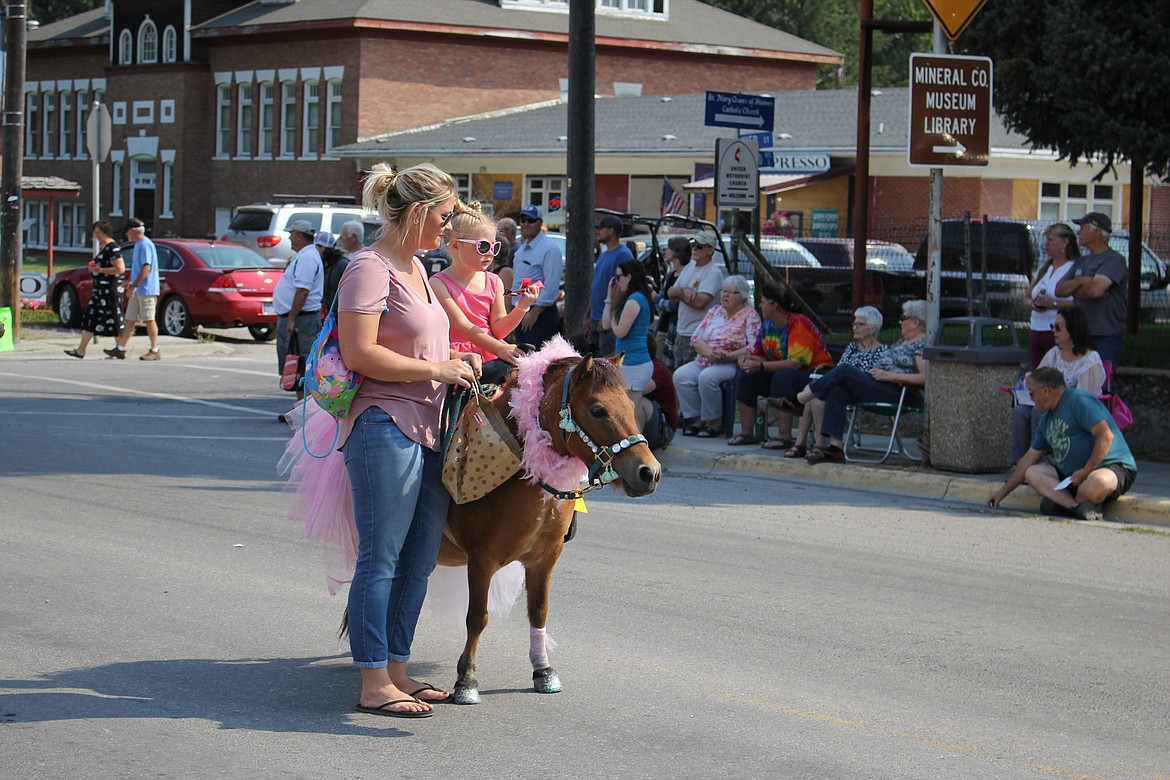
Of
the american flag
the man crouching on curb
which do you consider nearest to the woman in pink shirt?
the man crouching on curb

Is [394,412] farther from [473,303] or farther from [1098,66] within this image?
[1098,66]

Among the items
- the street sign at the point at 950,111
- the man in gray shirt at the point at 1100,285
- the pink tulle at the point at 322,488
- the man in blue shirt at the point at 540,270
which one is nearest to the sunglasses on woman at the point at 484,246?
the pink tulle at the point at 322,488

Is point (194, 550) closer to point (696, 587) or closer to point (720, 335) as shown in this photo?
point (696, 587)

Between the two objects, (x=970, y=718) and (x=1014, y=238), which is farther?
(x=1014, y=238)

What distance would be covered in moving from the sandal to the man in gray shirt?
2422 mm

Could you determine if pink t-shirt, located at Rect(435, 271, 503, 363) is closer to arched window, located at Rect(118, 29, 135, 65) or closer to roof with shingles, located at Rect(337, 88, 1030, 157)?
roof with shingles, located at Rect(337, 88, 1030, 157)

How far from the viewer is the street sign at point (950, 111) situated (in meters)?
13.3

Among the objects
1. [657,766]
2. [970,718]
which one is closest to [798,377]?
[970,718]

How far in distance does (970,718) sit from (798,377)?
26.0 ft

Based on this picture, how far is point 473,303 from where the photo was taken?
6.71m

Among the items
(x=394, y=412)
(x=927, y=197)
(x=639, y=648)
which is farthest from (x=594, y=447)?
(x=927, y=197)

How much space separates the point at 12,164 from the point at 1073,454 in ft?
62.3

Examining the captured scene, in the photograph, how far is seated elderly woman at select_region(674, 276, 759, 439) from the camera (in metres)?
14.9

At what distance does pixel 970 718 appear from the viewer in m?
6.21
